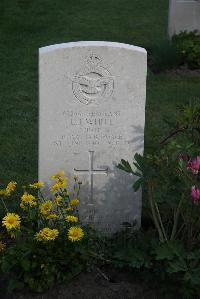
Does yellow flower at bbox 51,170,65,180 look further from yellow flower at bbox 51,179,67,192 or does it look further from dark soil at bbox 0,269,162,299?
dark soil at bbox 0,269,162,299

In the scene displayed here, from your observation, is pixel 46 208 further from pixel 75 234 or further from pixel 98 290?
pixel 98 290

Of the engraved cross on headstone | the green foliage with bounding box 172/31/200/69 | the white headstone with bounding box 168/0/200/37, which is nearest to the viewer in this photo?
the engraved cross on headstone

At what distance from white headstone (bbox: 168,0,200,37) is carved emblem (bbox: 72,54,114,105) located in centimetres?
516

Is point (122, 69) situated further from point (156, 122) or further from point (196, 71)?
point (196, 71)

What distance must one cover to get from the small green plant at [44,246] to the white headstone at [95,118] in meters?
0.25

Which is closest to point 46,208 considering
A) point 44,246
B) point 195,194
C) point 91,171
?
point 44,246

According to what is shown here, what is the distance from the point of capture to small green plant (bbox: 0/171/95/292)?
3838mm

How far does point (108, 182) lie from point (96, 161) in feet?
0.56

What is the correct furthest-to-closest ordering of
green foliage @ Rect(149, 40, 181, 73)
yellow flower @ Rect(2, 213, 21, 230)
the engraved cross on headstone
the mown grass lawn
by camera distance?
1. green foliage @ Rect(149, 40, 181, 73)
2. the mown grass lawn
3. the engraved cross on headstone
4. yellow flower @ Rect(2, 213, 21, 230)

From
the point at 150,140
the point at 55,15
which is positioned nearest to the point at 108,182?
the point at 150,140

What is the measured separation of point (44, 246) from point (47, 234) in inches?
5.8

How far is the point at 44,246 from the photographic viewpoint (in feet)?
12.9

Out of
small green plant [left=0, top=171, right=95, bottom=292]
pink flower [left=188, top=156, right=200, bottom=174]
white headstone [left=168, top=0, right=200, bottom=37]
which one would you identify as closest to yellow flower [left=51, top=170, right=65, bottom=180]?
small green plant [left=0, top=171, right=95, bottom=292]

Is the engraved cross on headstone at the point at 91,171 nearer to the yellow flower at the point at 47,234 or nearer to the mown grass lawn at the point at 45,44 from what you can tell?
the yellow flower at the point at 47,234
